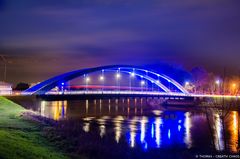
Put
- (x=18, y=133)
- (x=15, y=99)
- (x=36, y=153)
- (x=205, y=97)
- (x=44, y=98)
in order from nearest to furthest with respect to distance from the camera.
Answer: (x=36, y=153), (x=18, y=133), (x=15, y=99), (x=44, y=98), (x=205, y=97)

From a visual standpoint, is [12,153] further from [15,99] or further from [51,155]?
[15,99]

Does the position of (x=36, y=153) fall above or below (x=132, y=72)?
below

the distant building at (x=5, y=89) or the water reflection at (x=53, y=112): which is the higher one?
the distant building at (x=5, y=89)

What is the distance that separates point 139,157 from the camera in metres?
17.4

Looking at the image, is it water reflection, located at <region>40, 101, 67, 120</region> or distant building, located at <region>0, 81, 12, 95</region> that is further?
distant building, located at <region>0, 81, 12, 95</region>

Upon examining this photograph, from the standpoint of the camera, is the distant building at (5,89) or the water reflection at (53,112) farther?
the distant building at (5,89)

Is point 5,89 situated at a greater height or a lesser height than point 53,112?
greater

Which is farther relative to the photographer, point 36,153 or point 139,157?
point 139,157

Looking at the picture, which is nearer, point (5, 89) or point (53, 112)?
point (53, 112)

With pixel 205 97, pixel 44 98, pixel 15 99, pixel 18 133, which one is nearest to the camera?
pixel 18 133

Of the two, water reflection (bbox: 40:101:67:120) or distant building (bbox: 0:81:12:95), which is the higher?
distant building (bbox: 0:81:12:95)

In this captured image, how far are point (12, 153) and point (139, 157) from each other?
751 centimetres

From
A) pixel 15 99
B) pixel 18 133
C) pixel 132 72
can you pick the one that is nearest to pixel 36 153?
pixel 18 133

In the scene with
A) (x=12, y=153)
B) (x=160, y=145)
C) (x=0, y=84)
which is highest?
(x=0, y=84)
